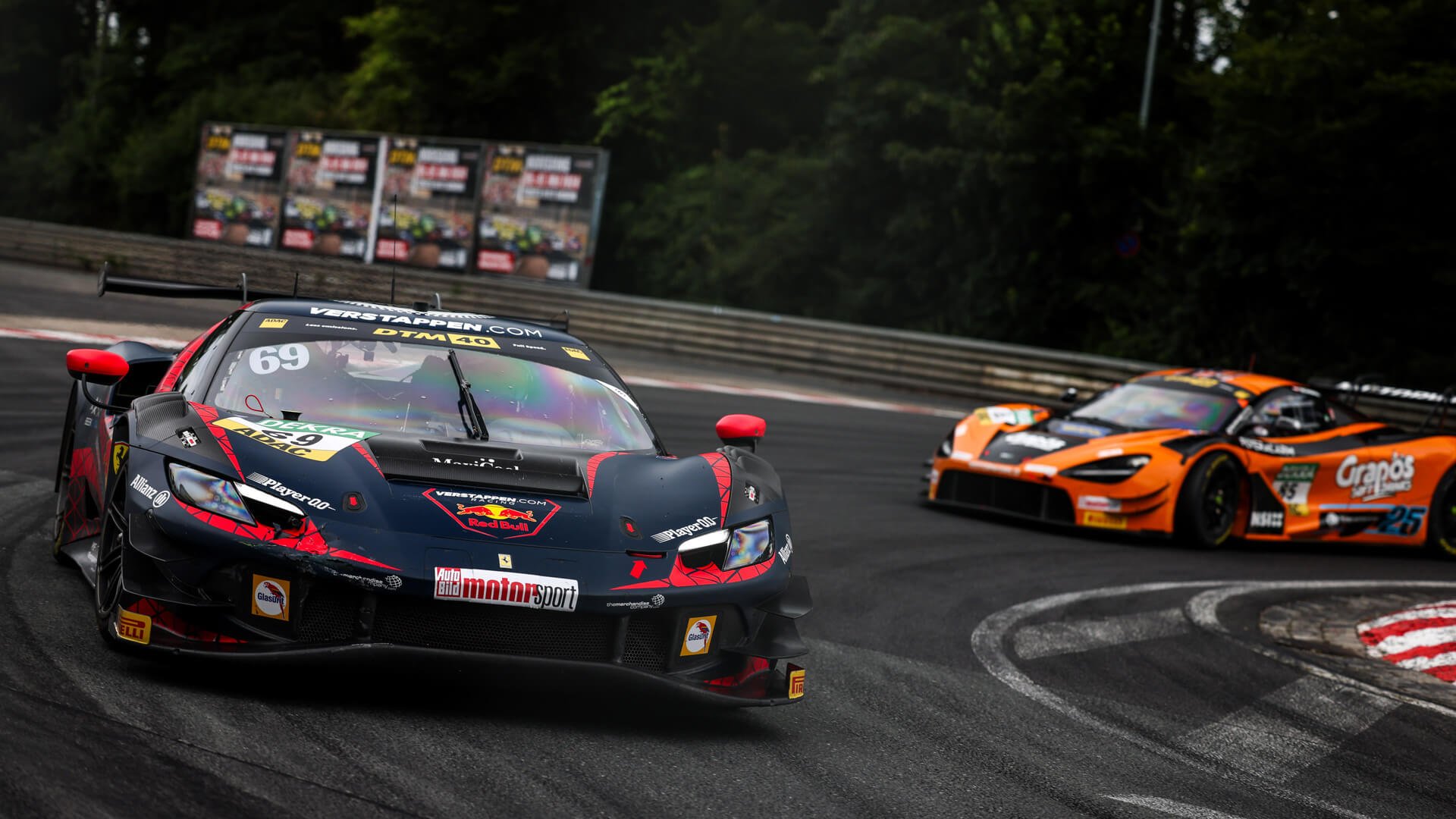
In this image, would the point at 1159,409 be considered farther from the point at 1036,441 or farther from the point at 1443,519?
the point at 1443,519

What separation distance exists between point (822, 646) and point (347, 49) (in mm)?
44902

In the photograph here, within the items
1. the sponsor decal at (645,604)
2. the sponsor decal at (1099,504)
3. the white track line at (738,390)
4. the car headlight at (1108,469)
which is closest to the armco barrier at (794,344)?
the white track line at (738,390)

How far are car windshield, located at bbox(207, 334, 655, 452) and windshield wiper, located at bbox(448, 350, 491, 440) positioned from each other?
0.02 metres

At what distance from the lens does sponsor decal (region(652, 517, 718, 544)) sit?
485cm

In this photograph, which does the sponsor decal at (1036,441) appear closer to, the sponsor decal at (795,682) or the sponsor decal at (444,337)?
the sponsor decal at (444,337)

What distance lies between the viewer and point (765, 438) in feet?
47.2

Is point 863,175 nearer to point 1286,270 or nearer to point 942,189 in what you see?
point 942,189

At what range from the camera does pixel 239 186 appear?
118 feet

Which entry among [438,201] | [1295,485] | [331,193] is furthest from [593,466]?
[331,193]

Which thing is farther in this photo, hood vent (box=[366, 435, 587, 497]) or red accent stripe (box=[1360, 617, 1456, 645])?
red accent stripe (box=[1360, 617, 1456, 645])

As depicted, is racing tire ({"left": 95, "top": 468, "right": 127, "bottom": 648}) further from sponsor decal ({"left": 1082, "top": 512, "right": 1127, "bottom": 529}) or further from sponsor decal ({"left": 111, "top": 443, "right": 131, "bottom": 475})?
sponsor decal ({"left": 1082, "top": 512, "right": 1127, "bottom": 529})

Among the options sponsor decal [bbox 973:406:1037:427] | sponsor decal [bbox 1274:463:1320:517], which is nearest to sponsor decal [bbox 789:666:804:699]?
sponsor decal [bbox 973:406:1037:427]

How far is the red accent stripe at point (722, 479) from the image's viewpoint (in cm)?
509

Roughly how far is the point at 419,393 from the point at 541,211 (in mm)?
26170
